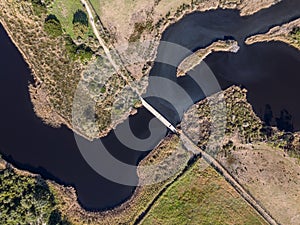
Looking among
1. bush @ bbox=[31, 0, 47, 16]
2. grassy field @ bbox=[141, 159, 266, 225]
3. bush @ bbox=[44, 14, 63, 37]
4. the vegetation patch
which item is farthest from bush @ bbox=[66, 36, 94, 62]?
grassy field @ bbox=[141, 159, 266, 225]

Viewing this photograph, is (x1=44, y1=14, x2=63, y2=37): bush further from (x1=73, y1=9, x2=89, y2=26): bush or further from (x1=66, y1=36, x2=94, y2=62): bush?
(x1=73, y1=9, x2=89, y2=26): bush

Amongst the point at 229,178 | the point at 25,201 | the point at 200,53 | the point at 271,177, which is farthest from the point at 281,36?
the point at 25,201

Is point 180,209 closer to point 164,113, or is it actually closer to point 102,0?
point 164,113

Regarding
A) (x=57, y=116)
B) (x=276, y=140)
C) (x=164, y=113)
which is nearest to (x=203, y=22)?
(x=164, y=113)

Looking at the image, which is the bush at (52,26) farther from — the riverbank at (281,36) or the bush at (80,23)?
the riverbank at (281,36)

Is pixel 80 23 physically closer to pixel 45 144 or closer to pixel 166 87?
pixel 166 87

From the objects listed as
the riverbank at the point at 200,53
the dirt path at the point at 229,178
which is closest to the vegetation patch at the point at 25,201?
the dirt path at the point at 229,178
